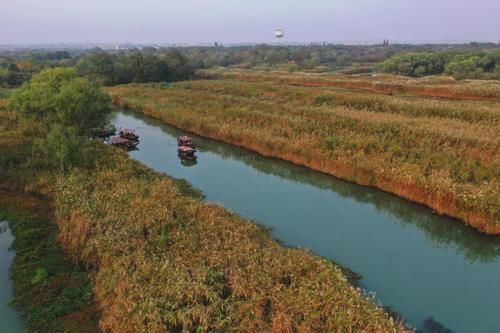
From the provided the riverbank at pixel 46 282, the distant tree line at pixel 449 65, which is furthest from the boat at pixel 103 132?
the distant tree line at pixel 449 65

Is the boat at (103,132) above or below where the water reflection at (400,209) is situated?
above

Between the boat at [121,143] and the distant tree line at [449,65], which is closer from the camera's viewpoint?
the boat at [121,143]

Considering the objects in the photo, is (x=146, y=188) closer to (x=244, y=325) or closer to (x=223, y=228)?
(x=223, y=228)

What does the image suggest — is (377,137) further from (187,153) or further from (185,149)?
(185,149)

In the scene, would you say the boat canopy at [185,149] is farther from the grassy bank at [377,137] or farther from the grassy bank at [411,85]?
the grassy bank at [411,85]

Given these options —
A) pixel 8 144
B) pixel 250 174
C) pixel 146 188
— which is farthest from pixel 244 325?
pixel 8 144
